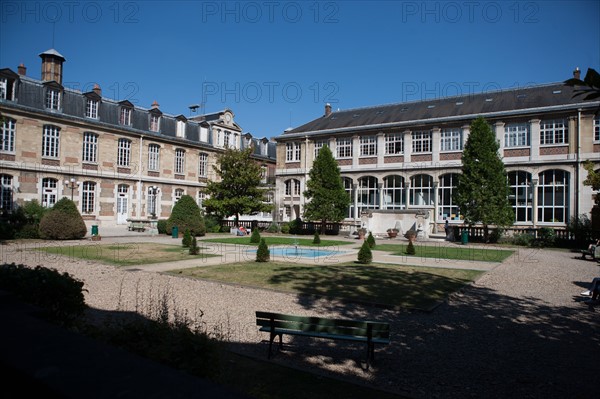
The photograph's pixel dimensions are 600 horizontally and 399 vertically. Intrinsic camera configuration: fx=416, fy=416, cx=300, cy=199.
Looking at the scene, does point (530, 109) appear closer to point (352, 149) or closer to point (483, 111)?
point (483, 111)

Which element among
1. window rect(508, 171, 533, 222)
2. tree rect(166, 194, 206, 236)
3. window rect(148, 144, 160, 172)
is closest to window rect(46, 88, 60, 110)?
window rect(148, 144, 160, 172)

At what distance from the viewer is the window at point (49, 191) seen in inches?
1307

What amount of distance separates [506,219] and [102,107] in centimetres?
3501

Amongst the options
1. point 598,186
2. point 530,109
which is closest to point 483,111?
point 530,109

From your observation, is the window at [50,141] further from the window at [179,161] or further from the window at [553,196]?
the window at [553,196]

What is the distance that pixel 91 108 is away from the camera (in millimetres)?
37062

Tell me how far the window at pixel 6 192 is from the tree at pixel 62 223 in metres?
10.2

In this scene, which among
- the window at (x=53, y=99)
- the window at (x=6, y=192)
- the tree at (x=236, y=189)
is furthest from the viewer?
the tree at (x=236, y=189)

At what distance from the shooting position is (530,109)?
32.0 m

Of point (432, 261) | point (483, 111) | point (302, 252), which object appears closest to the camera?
point (432, 261)

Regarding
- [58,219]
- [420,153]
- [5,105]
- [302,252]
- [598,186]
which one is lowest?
[302,252]

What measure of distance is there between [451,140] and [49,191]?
33704 mm

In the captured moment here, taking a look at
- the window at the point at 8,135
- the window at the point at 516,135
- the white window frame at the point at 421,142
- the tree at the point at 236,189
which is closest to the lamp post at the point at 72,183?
the window at the point at 8,135

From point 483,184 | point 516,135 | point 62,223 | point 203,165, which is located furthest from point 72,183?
point 516,135
